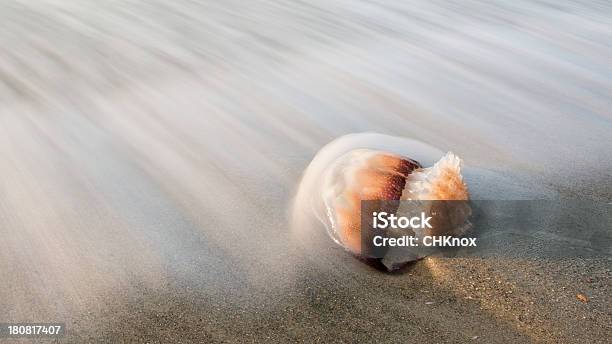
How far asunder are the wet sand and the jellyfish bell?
0.26 feet

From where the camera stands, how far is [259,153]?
272 cm

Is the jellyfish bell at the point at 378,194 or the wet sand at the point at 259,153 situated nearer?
the wet sand at the point at 259,153

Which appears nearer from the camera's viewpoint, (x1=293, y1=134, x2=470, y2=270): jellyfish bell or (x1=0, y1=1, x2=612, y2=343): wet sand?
(x1=0, y1=1, x2=612, y2=343): wet sand

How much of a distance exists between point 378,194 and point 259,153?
0.99 m

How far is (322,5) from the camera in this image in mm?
5574

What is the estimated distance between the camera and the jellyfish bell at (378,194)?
1.84 meters

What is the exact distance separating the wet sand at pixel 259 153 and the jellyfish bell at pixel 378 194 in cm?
8

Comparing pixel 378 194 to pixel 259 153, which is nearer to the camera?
pixel 378 194

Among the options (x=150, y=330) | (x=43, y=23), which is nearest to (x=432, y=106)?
(x=150, y=330)

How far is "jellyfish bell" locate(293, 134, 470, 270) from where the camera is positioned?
1.84 m

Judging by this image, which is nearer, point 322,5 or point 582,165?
point 582,165

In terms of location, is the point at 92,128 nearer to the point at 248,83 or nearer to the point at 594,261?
the point at 248,83

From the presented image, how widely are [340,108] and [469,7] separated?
3370mm

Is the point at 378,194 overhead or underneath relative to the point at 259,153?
overhead
